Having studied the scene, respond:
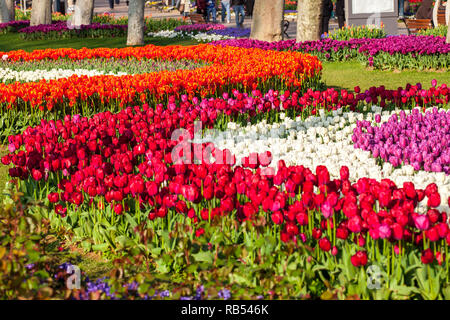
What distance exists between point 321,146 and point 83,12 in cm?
2127

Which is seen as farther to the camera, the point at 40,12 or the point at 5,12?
the point at 5,12

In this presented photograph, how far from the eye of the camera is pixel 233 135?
23.0 ft

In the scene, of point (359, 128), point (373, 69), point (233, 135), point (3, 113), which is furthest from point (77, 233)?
point (373, 69)

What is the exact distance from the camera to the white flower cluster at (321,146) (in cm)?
509

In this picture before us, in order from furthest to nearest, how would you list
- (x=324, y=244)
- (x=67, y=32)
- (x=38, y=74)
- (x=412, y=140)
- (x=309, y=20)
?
1. (x=67, y=32)
2. (x=309, y=20)
3. (x=38, y=74)
4. (x=412, y=140)
5. (x=324, y=244)

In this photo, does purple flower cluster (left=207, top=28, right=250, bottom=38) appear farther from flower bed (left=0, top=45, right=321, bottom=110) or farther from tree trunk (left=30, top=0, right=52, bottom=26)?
flower bed (left=0, top=45, right=321, bottom=110)

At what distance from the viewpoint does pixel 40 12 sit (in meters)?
25.9

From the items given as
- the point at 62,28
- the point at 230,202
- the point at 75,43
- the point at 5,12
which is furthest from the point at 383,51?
the point at 5,12

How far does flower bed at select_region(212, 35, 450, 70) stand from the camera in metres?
13.1

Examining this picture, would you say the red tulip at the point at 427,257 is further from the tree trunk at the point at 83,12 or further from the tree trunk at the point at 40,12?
the tree trunk at the point at 40,12

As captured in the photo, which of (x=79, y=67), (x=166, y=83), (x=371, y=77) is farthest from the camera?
(x=79, y=67)

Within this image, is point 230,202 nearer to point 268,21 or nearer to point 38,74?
point 38,74

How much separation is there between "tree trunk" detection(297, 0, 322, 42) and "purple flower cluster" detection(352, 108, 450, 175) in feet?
30.0

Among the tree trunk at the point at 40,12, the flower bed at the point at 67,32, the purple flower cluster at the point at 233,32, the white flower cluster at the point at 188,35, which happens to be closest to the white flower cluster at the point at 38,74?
the white flower cluster at the point at 188,35
